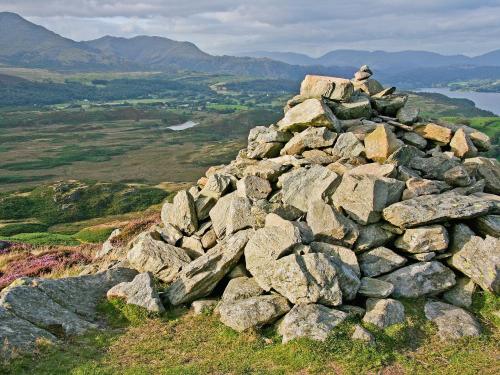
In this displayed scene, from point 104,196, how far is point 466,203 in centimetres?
10783

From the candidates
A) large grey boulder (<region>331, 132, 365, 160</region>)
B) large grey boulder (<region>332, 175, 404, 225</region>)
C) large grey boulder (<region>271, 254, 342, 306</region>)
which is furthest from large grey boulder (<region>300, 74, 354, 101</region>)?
large grey boulder (<region>271, 254, 342, 306</region>)

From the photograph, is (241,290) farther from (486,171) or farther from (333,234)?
(486,171)

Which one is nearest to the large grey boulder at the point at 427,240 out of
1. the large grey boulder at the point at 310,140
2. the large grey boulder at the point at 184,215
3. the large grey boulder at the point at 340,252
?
the large grey boulder at the point at 340,252

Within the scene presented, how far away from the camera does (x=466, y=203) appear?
84.1 ft

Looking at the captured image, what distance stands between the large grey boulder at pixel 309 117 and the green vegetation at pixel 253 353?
45.7 ft

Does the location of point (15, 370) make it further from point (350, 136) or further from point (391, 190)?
point (350, 136)

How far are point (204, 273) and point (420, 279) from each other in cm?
1077

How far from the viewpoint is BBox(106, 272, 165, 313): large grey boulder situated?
2394 centimetres

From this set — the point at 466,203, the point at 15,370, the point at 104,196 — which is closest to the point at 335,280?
the point at 466,203

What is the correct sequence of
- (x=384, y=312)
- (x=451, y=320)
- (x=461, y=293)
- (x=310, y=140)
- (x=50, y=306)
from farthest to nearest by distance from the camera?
1. (x=310, y=140)
2. (x=461, y=293)
3. (x=50, y=306)
4. (x=451, y=320)
5. (x=384, y=312)

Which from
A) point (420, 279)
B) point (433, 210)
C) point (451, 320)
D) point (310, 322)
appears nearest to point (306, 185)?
point (433, 210)

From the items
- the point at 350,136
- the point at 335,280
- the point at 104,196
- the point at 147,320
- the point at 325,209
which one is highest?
the point at 350,136

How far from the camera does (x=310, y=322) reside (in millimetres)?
20656

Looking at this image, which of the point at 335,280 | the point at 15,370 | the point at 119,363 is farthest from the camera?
the point at 335,280
